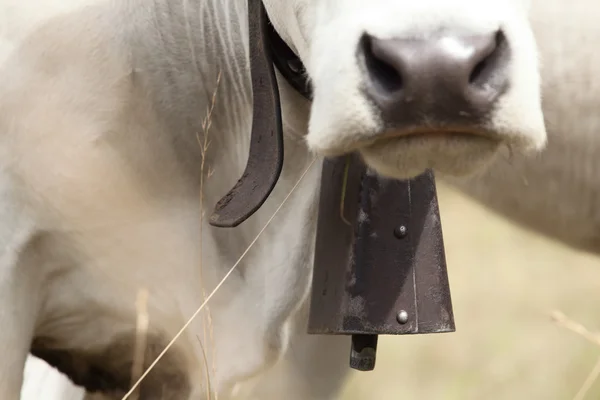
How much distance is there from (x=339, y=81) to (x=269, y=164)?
1.12ft

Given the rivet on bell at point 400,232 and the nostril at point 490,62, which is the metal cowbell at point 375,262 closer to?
the rivet on bell at point 400,232

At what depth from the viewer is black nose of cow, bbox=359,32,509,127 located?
0.77 m

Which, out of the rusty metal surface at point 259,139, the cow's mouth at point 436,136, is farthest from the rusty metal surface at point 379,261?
the cow's mouth at point 436,136

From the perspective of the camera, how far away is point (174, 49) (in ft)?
4.30

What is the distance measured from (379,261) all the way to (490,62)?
43 centimetres

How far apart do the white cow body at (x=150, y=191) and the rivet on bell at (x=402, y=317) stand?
0.81ft

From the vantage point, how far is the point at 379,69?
2.70ft

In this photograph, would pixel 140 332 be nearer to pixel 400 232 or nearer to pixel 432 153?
pixel 400 232

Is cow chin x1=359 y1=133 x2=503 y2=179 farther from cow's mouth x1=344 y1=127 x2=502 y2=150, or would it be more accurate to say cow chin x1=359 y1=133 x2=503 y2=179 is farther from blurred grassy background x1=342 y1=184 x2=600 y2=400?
blurred grassy background x1=342 y1=184 x2=600 y2=400

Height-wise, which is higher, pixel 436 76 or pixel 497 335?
pixel 436 76

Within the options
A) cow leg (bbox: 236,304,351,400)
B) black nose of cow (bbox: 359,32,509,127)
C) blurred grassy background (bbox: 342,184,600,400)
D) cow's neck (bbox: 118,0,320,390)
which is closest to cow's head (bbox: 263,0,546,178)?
black nose of cow (bbox: 359,32,509,127)

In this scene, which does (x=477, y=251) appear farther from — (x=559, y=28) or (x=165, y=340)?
(x=165, y=340)

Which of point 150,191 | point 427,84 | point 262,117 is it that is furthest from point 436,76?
point 150,191

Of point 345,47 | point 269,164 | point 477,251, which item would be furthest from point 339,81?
point 477,251
